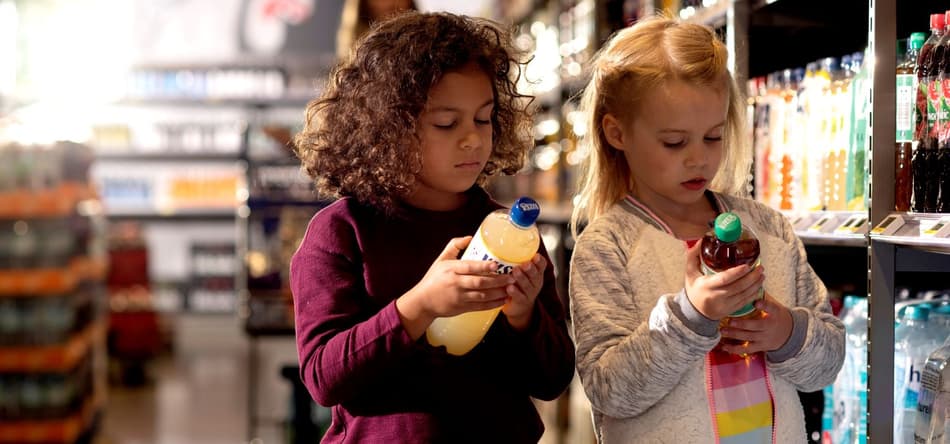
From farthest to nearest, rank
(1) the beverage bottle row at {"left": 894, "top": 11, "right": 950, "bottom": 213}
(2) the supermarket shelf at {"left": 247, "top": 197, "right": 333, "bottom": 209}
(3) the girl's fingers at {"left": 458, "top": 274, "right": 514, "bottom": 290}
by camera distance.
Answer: (2) the supermarket shelf at {"left": 247, "top": 197, "right": 333, "bottom": 209}
(1) the beverage bottle row at {"left": 894, "top": 11, "right": 950, "bottom": 213}
(3) the girl's fingers at {"left": 458, "top": 274, "right": 514, "bottom": 290}

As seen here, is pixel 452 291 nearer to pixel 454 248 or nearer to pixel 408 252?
pixel 454 248

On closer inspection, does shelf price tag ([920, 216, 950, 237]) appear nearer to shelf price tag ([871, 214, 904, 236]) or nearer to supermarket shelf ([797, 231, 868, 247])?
shelf price tag ([871, 214, 904, 236])

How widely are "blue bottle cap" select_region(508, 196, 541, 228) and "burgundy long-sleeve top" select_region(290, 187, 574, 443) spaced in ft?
0.75

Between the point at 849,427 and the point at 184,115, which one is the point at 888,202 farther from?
the point at 184,115

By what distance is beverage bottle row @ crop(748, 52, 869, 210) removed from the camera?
2.15 meters

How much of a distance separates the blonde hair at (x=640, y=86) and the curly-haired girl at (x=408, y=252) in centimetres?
22

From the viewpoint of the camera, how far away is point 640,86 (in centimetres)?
161

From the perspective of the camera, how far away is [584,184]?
6.12 feet

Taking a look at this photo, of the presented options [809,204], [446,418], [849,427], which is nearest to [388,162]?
[446,418]

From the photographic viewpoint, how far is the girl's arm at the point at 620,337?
1.43 metres

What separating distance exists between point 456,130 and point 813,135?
45.0 inches

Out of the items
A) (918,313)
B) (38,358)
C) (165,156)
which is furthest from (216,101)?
(918,313)

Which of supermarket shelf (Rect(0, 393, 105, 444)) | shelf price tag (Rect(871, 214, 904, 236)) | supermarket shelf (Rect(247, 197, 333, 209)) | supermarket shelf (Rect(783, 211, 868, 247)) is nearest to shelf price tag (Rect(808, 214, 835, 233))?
supermarket shelf (Rect(783, 211, 868, 247))

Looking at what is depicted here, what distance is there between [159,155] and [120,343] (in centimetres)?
231
